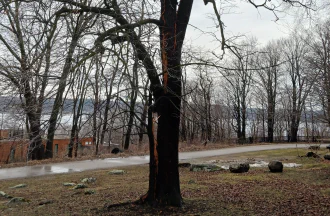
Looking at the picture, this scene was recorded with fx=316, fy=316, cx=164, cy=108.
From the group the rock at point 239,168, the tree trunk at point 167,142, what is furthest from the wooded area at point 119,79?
the rock at point 239,168

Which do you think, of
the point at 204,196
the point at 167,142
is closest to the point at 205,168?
the point at 204,196

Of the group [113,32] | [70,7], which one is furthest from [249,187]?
[70,7]

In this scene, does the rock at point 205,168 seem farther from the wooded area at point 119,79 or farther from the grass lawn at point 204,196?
the wooded area at point 119,79

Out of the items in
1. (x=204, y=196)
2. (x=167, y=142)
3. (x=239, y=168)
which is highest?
(x=167, y=142)

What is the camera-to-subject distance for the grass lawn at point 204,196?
5741 millimetres

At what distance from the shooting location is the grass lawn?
5.74 meters

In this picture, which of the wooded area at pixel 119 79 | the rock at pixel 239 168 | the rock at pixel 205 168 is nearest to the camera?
the wooded area at pixel 119 79

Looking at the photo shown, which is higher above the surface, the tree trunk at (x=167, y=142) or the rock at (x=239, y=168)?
the tree trunk at (x=167, y=142)

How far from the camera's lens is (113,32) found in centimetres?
495

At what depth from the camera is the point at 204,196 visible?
6992 mm

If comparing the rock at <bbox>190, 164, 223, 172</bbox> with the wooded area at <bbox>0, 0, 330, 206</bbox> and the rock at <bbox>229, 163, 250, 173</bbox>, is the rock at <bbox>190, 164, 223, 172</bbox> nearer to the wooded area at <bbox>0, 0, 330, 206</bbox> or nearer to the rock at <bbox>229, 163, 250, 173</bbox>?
the rock at <bbox>229, 163, 250, 173</bbox>

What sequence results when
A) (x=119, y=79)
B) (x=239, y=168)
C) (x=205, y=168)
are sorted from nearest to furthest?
(x=119, y=79), (x=239, y=168), (x=205, y=168)

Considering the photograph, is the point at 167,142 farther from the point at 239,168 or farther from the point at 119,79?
the point at 239,168

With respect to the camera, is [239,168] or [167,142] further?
[239,168]
